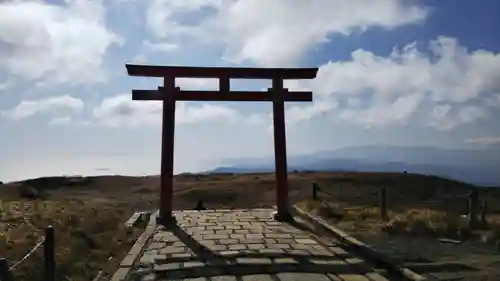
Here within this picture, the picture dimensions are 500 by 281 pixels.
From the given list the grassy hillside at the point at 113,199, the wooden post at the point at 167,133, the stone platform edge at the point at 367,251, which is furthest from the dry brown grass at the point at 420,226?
the grassy hillside at the point at 113,199

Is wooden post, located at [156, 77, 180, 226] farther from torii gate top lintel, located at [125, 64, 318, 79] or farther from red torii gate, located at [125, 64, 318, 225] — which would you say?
torii gate top lintel, located at [125, 64, 318, 79]

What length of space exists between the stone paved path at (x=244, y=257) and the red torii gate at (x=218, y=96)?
131cm

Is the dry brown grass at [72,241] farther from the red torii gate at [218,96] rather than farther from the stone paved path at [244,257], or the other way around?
the red torii gate at [218,96]

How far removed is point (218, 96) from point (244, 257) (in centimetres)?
558

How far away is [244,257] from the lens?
27.1 feet

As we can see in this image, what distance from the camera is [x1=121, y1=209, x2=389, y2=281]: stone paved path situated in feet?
23.5

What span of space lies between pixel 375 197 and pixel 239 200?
7554 mm

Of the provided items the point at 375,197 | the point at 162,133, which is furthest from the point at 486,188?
the point at 162,133

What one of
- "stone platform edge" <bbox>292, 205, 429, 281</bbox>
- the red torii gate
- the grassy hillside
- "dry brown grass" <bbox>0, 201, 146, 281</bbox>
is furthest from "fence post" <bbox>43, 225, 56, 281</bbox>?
the red torii gate

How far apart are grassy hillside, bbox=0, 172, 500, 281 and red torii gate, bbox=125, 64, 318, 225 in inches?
70.1

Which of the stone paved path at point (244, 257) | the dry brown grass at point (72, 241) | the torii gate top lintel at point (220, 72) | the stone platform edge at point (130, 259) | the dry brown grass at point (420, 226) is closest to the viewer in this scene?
the stone platform edge at point (130, 259)

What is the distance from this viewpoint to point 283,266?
7633mm

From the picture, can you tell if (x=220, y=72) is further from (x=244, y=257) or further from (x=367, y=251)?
(x=367, y=251)

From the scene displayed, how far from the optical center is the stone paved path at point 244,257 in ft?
23.5
